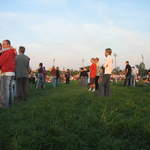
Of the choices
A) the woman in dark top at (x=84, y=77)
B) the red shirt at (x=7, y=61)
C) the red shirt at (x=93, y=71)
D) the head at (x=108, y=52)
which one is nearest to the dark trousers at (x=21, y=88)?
the red shirt at (x=7, y=61)

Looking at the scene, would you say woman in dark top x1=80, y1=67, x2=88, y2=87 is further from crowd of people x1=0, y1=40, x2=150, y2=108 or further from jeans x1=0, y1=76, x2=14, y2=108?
jeans x1=0, y1=76, x2=14, y2=108

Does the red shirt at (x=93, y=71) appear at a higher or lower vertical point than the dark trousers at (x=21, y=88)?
higher

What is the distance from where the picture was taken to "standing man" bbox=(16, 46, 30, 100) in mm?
10953

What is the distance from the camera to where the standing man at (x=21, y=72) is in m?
11.0

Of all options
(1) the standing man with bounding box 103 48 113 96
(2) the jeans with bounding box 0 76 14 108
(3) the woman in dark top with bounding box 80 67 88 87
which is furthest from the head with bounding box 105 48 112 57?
(3) the woman in dark top with bounding box 80 67 88 87

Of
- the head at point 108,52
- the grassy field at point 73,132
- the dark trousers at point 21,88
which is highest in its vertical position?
the head at point 108,52

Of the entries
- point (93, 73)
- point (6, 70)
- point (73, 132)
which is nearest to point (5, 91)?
point (6, 70)

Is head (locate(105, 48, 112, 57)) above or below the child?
above

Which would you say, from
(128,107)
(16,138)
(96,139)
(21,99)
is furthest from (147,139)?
(21,99)

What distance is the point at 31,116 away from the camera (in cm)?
645

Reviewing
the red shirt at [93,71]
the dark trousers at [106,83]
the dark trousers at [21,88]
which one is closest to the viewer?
the dark trousers at [21,88]

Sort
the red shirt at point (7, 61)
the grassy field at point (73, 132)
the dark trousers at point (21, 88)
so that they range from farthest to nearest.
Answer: the dark trousers at point (21, 88), the red shirt at point (7, 61), the grassy field at point (73, 132)

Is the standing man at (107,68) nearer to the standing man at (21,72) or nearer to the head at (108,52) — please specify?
the head at (108,52)

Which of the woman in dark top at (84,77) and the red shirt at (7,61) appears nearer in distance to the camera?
the red shirt at (7,61)
